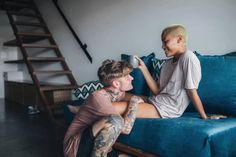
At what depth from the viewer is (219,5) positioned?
2.46 meters

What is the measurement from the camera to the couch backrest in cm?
197

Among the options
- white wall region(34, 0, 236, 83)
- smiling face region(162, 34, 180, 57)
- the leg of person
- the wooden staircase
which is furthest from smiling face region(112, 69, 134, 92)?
the wooden staircase

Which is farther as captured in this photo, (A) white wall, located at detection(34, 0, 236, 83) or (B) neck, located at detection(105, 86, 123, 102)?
(A) white wall, located at detection(34, 0, 236, 83)

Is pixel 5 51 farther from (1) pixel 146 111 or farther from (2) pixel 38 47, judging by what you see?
(1) pixel 146 111

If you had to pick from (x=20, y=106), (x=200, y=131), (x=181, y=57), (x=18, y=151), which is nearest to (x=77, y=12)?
(x=20, y=106)

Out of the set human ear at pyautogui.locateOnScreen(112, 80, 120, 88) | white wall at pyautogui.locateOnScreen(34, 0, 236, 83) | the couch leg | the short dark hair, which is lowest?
the couch leg

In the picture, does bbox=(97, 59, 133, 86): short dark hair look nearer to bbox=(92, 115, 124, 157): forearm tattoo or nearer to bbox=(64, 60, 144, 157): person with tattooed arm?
bbox=(64, 60, 144, 157): person with tattooed arm

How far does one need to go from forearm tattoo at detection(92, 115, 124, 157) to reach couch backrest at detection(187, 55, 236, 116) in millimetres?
821

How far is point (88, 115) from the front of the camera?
5.67ft

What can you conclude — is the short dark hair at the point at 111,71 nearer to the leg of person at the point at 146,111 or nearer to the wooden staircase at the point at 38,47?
the leg of person at the point at 146,111

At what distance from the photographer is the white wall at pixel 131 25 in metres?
2.50

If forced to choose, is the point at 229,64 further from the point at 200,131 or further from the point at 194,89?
the point at 200,131

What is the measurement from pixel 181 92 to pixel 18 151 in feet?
5.47

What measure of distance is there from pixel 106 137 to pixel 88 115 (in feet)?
0.64
